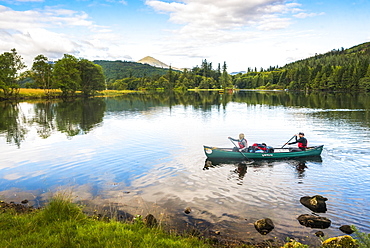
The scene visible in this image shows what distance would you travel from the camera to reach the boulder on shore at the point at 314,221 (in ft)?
38.0

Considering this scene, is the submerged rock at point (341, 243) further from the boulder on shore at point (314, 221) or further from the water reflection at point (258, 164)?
the water reflection at point (258, 164)

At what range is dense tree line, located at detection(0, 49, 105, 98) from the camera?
89438 millimetres

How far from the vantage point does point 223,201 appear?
14336mm

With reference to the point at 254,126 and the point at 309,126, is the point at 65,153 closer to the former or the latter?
the point at 254,126

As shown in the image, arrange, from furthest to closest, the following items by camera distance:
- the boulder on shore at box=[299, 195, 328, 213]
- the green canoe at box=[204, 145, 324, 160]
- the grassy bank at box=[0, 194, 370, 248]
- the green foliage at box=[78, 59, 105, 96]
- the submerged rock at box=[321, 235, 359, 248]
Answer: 1. the green foliage at box=[78, 59, 105, 96]
2. the green canoe at box=[204, 145, 324, 160]
3. the boulder on shore at box=[299, 195, 328, 213]
4. the submerged rock at box=[321, 235, 359, 248]
5. the grassy bank at box=[0, 194, 370, 248]

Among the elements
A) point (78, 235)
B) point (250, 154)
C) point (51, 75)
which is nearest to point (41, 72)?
point (51, 75)

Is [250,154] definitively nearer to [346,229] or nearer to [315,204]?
[315,204]

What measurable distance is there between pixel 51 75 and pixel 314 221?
11596cm

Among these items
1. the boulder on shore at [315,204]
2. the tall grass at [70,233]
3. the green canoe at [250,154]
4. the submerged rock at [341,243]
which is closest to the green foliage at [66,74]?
the green canoe at [250,154]

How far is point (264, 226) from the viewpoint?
441 inches

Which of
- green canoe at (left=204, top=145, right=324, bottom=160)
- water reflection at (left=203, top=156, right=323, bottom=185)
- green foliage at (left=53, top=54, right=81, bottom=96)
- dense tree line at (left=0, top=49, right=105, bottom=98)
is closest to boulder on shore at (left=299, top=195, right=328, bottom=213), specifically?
water reflection at (left=203, top=156, right=323, bottom=185)

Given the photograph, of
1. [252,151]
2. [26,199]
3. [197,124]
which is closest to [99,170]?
[26,199]

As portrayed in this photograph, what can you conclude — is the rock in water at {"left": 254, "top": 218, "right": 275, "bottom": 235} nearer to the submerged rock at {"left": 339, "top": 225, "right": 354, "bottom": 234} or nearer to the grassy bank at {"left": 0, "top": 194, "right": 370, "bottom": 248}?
the grassy bank at {"left": 0, "top": 194, "right": 370, "bottom": 248}

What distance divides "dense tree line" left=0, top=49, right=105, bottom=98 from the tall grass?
9413 centimetres
